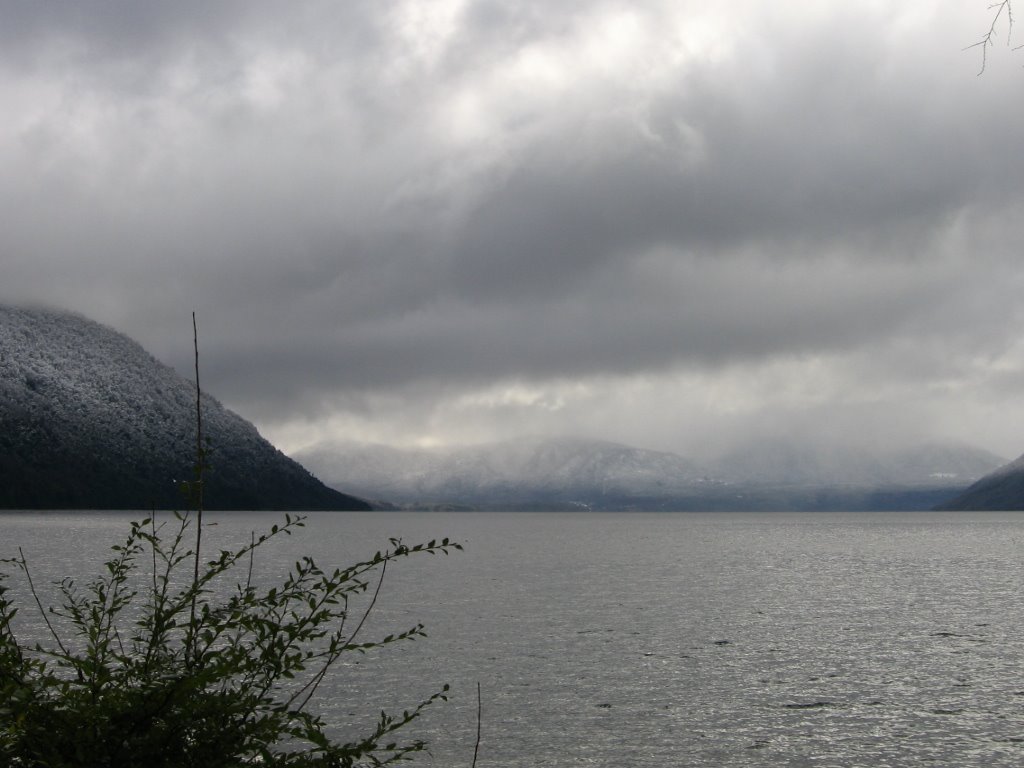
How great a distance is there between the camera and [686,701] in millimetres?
39031

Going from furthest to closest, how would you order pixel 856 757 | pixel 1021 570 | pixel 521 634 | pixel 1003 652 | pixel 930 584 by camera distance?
pixel 1021 570
pixel 930 584
pixel 521 634
pixel 1003 652
pixel 856 757

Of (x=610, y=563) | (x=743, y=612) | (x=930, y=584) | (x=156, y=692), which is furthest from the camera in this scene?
(x=610, y=563)

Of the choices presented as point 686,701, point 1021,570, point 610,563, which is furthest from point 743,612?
point 1021,570

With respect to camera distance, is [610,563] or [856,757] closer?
[856,757]

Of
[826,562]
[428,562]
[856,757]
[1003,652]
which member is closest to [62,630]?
[856,757]

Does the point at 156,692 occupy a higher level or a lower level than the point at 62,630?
higher

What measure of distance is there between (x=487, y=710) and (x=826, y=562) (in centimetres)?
12258

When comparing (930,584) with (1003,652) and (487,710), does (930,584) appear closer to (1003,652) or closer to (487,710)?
(1003,652)

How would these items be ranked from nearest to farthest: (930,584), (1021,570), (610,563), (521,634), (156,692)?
1. (156,692)
2. (521,634)
3. (930,584)
4. (1021,570)
5. (610,563)

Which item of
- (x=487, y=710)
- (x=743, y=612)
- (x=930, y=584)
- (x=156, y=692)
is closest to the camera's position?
(x=156, y=692)

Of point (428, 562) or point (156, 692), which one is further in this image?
point (428, 562)

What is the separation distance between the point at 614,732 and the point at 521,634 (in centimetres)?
2548

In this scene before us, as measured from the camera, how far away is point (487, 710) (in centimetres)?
3706

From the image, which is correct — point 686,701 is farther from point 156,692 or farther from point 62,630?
point 62,630
